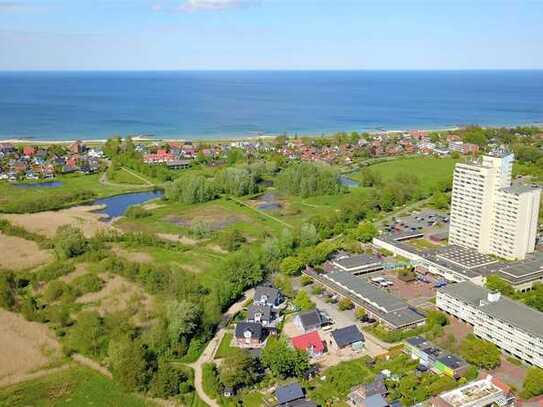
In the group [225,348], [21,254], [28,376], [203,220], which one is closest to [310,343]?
[225,348]

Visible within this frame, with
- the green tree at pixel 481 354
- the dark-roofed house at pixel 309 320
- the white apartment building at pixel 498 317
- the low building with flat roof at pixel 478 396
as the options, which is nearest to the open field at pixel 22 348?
the dark-roofed house at pixel 309 320

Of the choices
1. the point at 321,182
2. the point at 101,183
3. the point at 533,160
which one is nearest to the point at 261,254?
the point at 321,182

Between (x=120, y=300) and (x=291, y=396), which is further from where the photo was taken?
(x=120, y=300)

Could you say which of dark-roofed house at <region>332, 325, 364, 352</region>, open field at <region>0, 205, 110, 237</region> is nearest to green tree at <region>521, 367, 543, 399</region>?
dark-roofed house at <region>332, 325, 364, 352</region>

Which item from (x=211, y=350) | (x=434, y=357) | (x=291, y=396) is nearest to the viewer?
(x=291, y=396)

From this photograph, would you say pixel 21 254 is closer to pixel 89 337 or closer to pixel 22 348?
pixel 22 348

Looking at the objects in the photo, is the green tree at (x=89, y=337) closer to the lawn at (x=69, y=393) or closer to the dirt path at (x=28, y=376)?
the dirt path at (x=28, y=376)
